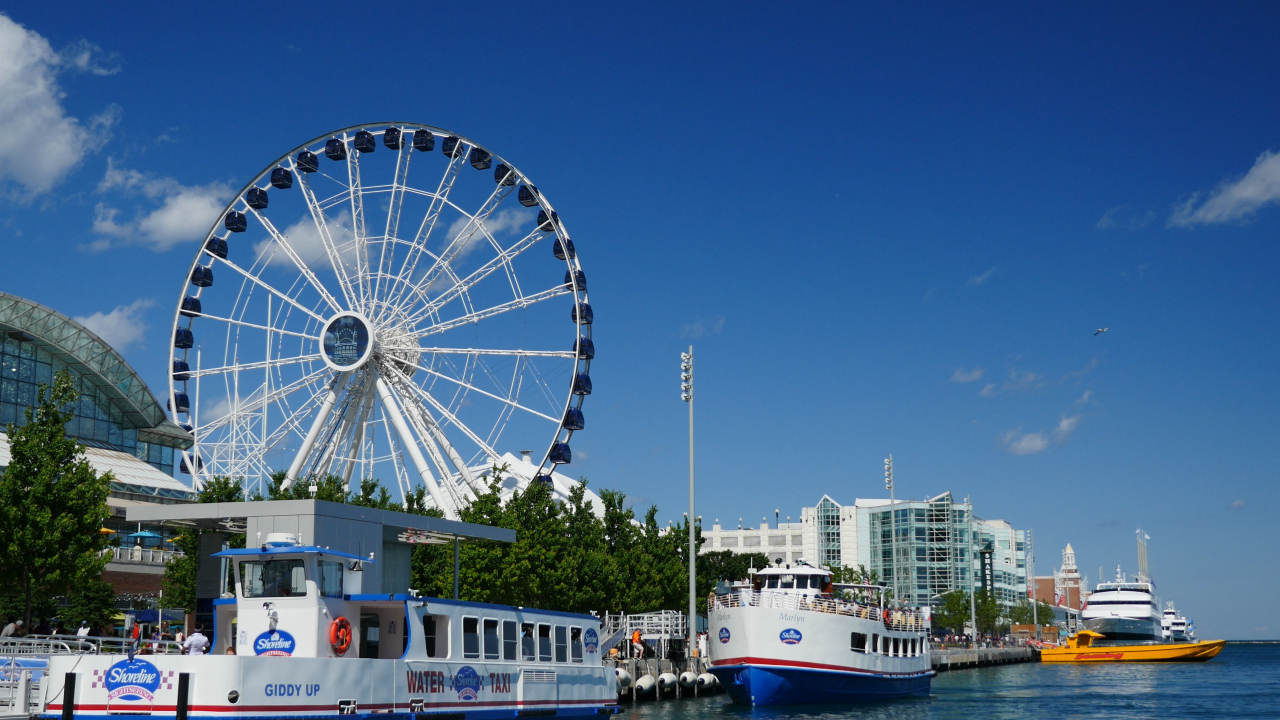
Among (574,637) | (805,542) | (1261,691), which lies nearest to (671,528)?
(1261,691)

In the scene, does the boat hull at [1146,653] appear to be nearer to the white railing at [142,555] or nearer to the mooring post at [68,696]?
Result: the white railing at [142,555]

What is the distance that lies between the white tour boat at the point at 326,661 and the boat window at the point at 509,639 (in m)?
0.03

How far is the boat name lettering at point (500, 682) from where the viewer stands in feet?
93.6

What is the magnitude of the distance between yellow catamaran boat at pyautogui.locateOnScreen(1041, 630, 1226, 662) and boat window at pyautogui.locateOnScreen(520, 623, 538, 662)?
87997 mm

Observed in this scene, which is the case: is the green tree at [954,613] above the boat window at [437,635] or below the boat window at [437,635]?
below

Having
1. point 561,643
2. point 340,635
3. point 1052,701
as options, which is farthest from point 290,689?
point 1052,701

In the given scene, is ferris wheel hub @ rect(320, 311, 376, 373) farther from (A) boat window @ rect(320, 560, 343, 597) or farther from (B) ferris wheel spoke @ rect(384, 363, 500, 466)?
(A) boat window @ rect(320, 560, 343, 597)

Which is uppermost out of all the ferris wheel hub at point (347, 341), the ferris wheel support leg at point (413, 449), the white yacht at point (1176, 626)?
the ferris wheel hub at point (347, 341)

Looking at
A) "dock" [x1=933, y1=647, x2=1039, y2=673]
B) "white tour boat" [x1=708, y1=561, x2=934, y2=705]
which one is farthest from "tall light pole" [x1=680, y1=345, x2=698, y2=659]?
"dock" [x1=933, y1=647, x2=1039, y2=673]

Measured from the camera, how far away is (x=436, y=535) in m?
33.7

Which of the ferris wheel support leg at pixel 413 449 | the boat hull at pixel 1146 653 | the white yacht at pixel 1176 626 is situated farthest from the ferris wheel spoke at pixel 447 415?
the white yacht at pixel 1176 626

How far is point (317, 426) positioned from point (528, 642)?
28.3 metres

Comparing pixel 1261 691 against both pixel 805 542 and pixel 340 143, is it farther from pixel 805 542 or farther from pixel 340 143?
pixel 805 542

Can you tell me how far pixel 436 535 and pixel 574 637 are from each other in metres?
4.84
